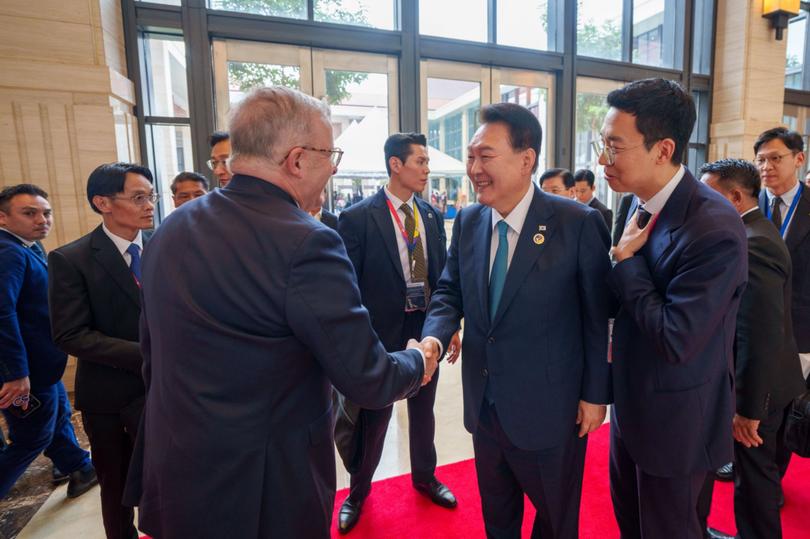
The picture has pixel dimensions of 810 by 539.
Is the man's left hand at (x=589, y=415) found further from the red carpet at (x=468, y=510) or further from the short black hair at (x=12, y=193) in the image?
the short black hair at (x=12, y=193)

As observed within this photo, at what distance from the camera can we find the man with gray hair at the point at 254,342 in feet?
3.42

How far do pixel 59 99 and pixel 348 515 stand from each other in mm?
4169

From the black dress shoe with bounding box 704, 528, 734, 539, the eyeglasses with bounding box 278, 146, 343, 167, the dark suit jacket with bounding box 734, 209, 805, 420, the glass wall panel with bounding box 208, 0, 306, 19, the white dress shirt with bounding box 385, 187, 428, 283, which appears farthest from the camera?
the glass wall panel with bounding box 208, 0, 306, 19

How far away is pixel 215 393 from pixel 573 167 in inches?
249

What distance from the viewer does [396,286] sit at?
255 centimetres

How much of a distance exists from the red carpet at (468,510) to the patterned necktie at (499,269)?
1.32m

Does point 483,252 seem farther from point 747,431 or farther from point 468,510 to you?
point 468,510

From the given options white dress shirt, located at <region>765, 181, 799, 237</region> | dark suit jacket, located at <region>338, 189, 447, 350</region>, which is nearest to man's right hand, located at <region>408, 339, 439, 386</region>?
dark suit jacket, located at <region>338, 189, 447, 350</region>

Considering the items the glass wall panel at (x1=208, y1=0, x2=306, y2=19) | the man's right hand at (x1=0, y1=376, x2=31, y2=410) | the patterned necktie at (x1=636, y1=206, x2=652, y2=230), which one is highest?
the glass wall panel at (x1=208, y1=0, x2=306, y2=19)

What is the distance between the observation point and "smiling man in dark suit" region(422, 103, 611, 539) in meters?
1.51

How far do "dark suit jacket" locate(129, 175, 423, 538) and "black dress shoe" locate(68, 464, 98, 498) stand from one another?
206cm

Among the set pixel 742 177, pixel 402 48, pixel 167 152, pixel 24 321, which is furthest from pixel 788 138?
pixel 167 152

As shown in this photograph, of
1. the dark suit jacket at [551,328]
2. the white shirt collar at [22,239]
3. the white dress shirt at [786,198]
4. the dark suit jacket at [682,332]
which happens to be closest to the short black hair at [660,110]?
the dark suit jacket at [682,332]

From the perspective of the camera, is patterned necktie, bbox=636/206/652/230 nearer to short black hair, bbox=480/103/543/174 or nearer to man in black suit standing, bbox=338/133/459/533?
short black hair, bbox=480/103/543/174
